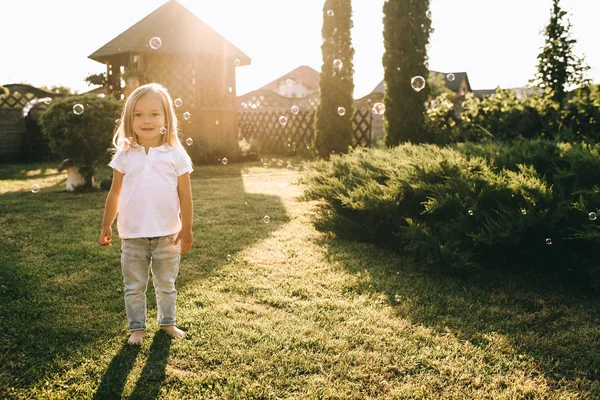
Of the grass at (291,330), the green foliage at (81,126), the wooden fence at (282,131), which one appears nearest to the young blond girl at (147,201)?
the grass at (291,330)

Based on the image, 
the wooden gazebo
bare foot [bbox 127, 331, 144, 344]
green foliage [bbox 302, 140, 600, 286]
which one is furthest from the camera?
the wooden gazebo

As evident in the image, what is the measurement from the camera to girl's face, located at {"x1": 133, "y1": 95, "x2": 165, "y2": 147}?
2.97m

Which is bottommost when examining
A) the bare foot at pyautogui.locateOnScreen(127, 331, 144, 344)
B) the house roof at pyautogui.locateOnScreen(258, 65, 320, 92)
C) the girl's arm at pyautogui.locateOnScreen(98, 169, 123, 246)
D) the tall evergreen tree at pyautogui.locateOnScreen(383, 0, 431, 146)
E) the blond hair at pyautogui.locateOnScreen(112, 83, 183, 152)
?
the bare foot at pyautogui.locateOnScreen(127, 331, 144, 344)

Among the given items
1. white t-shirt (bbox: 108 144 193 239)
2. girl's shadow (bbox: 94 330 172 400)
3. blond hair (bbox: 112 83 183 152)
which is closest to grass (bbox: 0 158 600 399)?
girl's shadow (bbox: 94 330 172 400)

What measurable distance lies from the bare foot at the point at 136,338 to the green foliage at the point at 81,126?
616cm

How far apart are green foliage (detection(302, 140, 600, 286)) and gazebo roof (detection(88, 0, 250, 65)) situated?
12.5 meters

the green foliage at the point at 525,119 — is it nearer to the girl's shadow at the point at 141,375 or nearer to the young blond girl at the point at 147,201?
the young blond girl at the point at 147,201

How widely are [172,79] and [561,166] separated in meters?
14.5

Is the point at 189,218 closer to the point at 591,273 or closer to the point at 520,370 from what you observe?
the point at 520,370

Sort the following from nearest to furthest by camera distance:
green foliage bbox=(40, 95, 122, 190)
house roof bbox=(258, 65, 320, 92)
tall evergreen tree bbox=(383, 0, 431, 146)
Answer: green foliage bbox=(40, 95, 122, 190) < tall evergreen tree bbox=(383, 0, 431, 146) < house roof bbox=(258, 65, 320, 92)

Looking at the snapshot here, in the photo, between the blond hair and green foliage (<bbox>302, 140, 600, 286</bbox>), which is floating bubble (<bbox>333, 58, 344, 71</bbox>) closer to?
green foliage (<bbox>302, 140, 600, 286</bbox>)

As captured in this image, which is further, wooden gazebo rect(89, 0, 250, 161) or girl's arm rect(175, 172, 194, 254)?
wooden gazebo rect(89, 0, 250, 161)

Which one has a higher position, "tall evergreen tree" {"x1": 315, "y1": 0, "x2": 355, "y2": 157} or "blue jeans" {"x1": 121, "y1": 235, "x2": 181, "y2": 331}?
"tall evergreen tree" {"x1": 315, "y1": 0, "x2": 355, "y2": 157}

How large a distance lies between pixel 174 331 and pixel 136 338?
250mm
